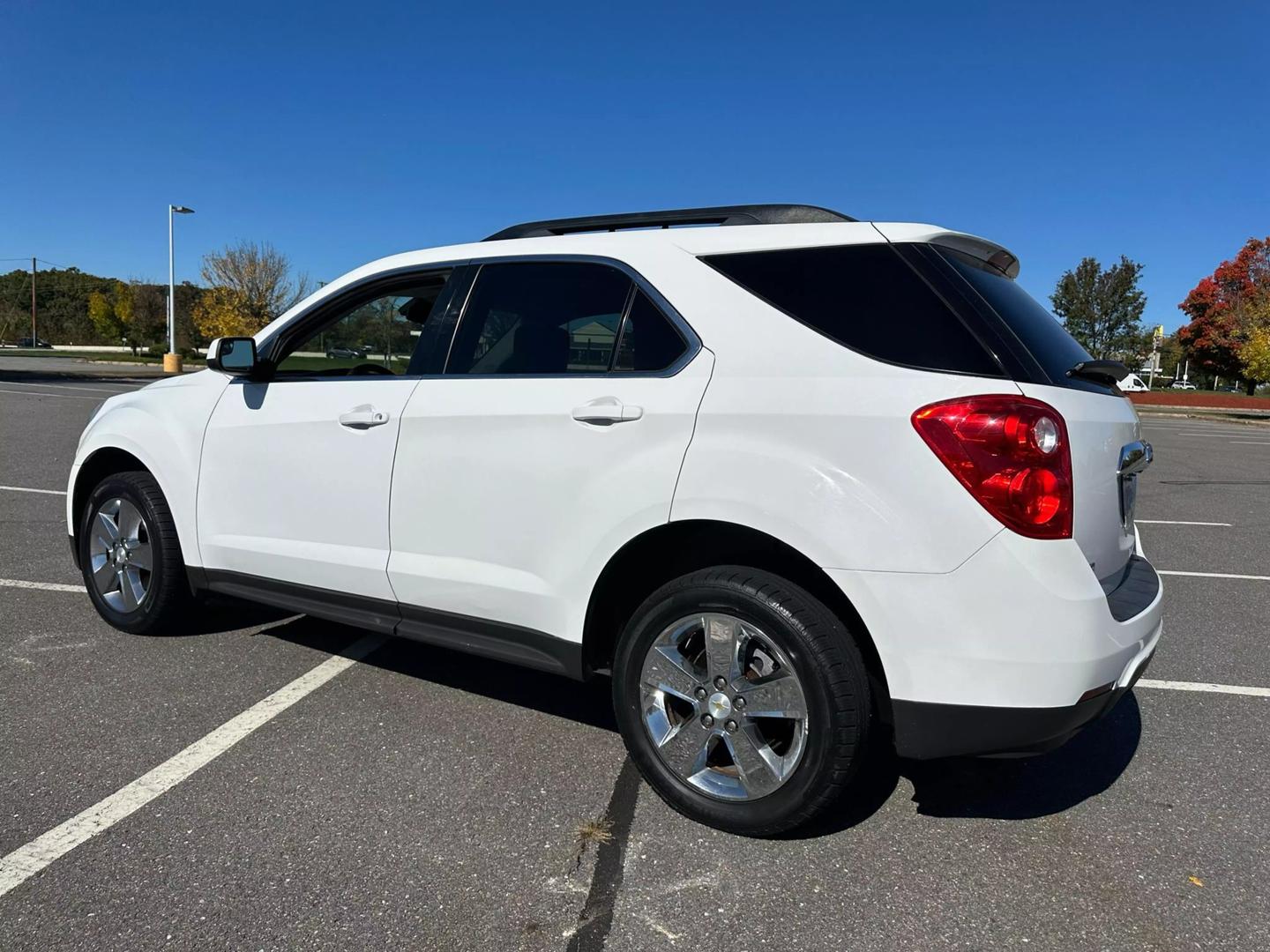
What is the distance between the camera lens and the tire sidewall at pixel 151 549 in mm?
4000

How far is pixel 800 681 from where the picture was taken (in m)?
2.45

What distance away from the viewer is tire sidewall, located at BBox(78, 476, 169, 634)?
4.00 meters

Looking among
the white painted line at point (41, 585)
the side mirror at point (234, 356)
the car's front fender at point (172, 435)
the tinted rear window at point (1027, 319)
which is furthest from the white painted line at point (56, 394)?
the tinted rear window at point (1027, 319)

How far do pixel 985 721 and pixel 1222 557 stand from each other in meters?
5.62

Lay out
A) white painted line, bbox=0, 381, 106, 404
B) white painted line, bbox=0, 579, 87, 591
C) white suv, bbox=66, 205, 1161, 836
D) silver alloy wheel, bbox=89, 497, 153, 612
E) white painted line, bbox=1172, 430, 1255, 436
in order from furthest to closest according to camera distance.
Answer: white painted line, bbox=1172, 430, 1255, 436 < white painted line, bbox=0, 381, 106, 404 < white painted line, bbox=0, 579, 87, 591 < silver alloy wheel, bbox=89, 497, 153, 612 < white suv, bbox=66, 205, 1161, 836

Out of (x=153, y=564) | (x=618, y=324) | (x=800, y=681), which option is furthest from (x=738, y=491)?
(x=153, y=564)

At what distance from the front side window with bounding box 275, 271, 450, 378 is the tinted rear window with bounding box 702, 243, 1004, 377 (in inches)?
54.7

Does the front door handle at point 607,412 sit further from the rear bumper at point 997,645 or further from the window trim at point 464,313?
the rear bumper at point 997,645

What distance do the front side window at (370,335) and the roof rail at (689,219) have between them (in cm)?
43

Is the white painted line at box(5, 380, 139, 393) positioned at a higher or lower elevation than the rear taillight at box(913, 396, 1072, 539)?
lower

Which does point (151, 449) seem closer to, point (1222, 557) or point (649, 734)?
point (649, 734)

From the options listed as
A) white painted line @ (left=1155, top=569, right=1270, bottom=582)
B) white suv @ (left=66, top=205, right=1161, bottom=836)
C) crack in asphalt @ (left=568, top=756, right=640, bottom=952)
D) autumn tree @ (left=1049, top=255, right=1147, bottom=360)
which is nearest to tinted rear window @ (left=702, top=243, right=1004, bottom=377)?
white suv @ (left=66, top=205, right=1161, bottom=836)

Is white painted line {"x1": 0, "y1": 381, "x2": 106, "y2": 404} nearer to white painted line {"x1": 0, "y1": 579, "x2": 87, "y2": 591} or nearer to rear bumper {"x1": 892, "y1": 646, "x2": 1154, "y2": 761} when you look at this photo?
white painted line {"x1": 0, "y1": 579, "x2": 87, "y2": 591}

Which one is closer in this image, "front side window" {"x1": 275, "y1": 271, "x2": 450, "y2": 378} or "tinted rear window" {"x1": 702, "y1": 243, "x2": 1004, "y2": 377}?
"tinted rear window" {"x1": 702, "y1": 243, "x2": 1004, "y2": 377}
